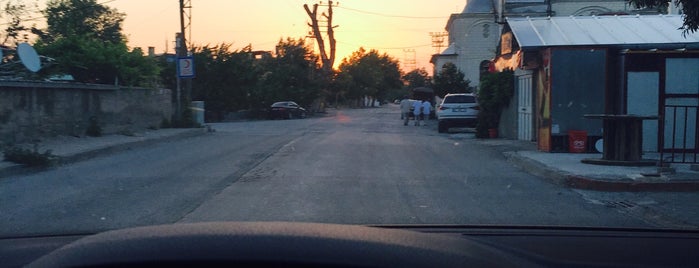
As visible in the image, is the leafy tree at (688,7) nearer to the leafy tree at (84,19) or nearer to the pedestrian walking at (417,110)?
the pedestrian walking at (417,110)

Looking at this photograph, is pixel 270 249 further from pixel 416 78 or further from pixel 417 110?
pixel 416 78

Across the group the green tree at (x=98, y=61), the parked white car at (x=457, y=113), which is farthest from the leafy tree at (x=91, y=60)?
the parked white car at (x=457, y=113)

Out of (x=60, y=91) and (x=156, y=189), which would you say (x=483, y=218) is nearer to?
(x=156, y=189)

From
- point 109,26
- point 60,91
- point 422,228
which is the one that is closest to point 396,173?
point 422,228

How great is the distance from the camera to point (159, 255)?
5.73 feet

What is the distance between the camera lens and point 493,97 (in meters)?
23.6

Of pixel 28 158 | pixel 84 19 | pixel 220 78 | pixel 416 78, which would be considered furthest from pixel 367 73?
pixel 28 158

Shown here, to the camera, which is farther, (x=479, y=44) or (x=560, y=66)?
(x=479, y=44)

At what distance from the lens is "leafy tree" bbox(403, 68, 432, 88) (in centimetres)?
11553

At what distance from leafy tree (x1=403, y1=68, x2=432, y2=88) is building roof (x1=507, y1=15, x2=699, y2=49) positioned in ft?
284

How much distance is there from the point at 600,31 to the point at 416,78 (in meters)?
108

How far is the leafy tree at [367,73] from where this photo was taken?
96188 mm

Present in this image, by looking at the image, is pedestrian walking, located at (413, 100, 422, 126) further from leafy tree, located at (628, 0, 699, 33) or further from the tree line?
leafy tree, located at (628, 0, 699, 33)

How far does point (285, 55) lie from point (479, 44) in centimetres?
1648
